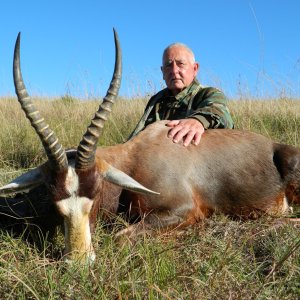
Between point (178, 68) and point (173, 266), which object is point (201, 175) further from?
point (178, 68)

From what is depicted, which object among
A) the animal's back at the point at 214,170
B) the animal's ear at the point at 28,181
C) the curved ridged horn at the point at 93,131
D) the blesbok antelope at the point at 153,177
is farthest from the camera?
the animal's back at the point at 214,170

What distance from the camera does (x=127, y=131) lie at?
26.2 feet

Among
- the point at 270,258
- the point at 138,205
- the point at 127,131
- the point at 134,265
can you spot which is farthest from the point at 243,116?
the point at 134,265

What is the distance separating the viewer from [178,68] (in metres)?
5.74

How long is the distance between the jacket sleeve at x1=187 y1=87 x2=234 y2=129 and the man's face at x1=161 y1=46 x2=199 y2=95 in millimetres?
295

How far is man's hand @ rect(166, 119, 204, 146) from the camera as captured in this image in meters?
4.49

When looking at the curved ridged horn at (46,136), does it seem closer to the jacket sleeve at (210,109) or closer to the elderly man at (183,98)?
the jacket sleeve at (210,109)

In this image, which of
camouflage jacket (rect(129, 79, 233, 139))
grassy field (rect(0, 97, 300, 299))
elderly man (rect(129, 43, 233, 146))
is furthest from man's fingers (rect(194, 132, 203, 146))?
grassy field (rect(0, 97, 300, 299))

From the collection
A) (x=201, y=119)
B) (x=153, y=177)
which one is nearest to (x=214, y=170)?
(x=201, y=119)

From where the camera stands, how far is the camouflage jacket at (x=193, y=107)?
16.4ft

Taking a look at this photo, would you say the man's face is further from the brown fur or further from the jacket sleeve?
the brown fur

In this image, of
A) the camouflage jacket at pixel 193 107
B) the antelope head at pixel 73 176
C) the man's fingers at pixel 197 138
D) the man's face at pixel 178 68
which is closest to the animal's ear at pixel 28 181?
the antelope head at pixel 73 176

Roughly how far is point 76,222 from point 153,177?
113 centimetres

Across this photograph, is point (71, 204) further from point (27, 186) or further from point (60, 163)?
point (27, 186)
